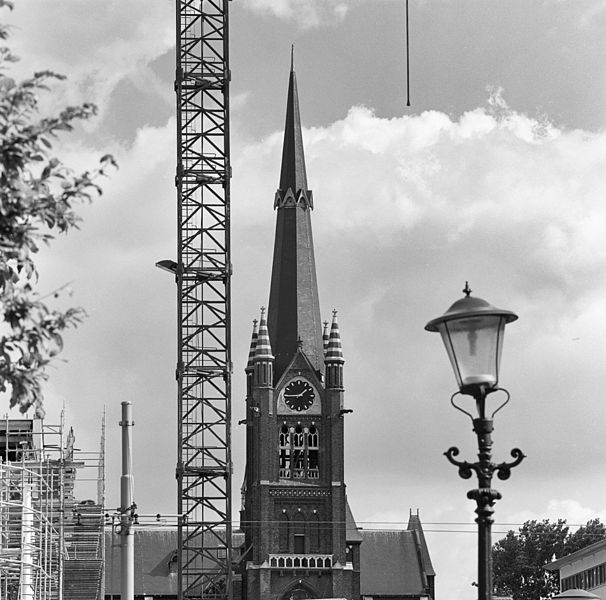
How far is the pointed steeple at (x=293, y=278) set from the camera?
11075cm

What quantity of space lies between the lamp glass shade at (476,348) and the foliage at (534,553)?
113 metres

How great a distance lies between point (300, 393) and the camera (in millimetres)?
109625

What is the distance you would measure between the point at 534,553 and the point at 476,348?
383 ft

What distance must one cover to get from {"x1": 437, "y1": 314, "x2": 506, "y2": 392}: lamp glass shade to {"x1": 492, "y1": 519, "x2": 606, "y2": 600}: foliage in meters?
113

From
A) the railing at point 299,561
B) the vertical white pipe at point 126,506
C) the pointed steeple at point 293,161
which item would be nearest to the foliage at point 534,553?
the railing at point 299,561

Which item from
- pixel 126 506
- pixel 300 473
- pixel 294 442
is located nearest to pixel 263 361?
pixel 294 442

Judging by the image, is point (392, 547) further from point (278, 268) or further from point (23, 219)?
point (23, 219)

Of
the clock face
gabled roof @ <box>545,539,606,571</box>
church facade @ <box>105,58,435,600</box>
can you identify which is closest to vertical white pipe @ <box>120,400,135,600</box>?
gabled roof @ <box>545,539,606,571</box>

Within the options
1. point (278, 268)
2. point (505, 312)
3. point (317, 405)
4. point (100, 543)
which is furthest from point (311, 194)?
point (505, 312)

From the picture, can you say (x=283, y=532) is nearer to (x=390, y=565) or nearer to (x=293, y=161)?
(x=390, y=565)

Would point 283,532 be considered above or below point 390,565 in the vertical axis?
above

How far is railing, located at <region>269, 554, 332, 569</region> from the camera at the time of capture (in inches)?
4218

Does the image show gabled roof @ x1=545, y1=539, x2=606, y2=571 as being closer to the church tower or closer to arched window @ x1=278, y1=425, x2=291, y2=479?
the church tower

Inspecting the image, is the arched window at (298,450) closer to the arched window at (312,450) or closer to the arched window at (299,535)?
the arched window at (312,450)
